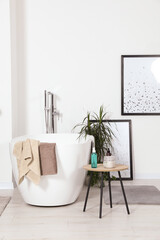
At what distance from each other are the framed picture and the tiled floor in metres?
1.71

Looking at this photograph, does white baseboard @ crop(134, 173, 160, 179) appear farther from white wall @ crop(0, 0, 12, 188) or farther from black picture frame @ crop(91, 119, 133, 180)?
white wall @ crop(0, 0, 12, 188)

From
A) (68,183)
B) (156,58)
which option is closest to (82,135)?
(68,183)

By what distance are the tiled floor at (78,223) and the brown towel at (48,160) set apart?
42cm

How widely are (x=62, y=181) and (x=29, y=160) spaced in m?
0.40

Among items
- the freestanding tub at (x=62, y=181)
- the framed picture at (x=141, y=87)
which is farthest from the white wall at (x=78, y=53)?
the freestanding tub at (x=62, y=181)

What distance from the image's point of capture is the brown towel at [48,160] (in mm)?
3471

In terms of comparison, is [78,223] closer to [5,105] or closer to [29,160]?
[29,160]

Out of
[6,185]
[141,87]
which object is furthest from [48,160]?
[141,87]

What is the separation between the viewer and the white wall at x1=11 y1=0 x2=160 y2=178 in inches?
197

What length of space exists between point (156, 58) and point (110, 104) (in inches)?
35.8

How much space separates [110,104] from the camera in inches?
201

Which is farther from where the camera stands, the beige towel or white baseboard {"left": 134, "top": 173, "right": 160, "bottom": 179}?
white baseboard {"left": 134, "top": 173, "right": 160, "bottom": 179}

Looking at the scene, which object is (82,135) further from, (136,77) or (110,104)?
A: (136,77)

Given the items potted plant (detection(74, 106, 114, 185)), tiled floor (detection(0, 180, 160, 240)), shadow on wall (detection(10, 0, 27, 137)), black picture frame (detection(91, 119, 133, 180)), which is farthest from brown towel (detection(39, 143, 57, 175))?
black picture frame (detection(91, 119, 133, 180))
